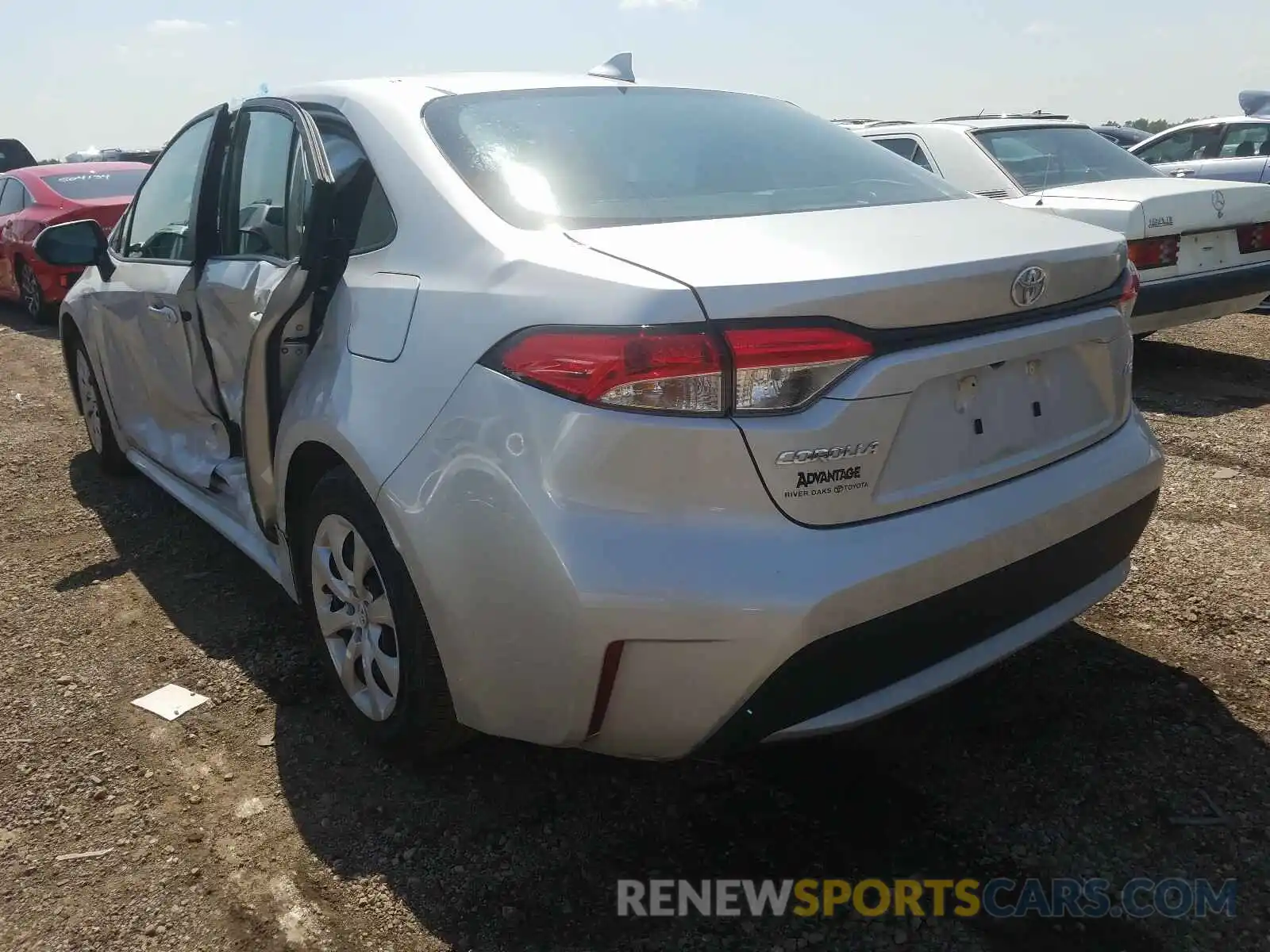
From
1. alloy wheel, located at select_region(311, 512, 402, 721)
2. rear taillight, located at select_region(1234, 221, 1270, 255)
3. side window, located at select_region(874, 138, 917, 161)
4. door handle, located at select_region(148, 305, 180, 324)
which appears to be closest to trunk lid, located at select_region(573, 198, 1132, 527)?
alloy wheel, located at select_region(311, 512, 402, 721)

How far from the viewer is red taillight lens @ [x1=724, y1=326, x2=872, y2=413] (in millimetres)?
1785

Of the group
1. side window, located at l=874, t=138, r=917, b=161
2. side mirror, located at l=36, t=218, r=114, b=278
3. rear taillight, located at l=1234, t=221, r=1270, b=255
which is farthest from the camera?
side window, located at l=874, t=138, r=917, b=161

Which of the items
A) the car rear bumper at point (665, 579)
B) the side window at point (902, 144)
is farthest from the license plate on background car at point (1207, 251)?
the car rear bumper at point (665, 579)

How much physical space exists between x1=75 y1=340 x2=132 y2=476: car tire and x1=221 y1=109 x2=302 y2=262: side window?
169 cm

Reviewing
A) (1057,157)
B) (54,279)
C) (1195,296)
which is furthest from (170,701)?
(54,279)

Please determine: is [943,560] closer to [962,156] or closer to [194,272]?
[194,272]

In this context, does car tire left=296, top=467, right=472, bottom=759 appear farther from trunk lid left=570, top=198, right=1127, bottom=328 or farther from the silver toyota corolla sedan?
trunk lid left=570, top=198, right=1127, bottom=328

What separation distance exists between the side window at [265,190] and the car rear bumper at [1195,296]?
3.97 m

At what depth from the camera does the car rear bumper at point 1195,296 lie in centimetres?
517

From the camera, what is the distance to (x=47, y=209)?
356 inches

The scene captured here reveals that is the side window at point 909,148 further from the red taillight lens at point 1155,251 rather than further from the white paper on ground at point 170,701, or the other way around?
the white paper on ground at point 170,701

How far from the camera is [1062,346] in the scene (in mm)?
2160

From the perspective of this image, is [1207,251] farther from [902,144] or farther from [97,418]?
[97,418]

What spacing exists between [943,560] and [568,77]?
1.84 meters
